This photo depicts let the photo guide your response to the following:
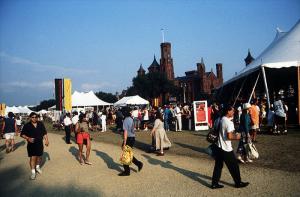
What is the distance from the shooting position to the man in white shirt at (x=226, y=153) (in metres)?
6.17

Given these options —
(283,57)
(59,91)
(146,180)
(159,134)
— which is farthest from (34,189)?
(283,57)

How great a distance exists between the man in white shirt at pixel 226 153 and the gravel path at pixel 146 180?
0.67ft

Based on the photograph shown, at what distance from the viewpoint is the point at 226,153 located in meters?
6.24

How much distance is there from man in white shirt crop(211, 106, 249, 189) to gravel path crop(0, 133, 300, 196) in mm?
205

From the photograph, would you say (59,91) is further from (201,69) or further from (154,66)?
(154,66)

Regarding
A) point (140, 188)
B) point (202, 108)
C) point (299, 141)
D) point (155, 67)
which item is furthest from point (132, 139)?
point (155, 67)

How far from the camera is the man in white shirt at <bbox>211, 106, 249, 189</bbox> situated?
6.17 metres

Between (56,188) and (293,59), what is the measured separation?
1467cm

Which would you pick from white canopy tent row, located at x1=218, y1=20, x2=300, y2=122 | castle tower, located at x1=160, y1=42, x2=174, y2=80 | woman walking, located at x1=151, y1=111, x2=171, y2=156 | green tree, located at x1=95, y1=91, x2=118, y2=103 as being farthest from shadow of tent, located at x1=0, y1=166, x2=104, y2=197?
green tree, located at x1=95, y1=91, x2=118, y2=103

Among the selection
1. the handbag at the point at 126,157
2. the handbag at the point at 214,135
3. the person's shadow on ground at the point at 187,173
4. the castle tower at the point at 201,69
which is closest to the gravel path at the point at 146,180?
the person's shadow on ground at the point at 187,173

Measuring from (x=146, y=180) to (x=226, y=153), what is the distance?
6.80ft

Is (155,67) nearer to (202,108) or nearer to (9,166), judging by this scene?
(202,108)

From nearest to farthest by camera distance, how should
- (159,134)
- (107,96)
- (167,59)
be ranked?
(159,134) → (167,59) → (107,96)

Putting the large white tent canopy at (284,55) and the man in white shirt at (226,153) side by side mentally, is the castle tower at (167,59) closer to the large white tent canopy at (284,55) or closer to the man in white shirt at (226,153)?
the large white tent canopy at (284,55)
